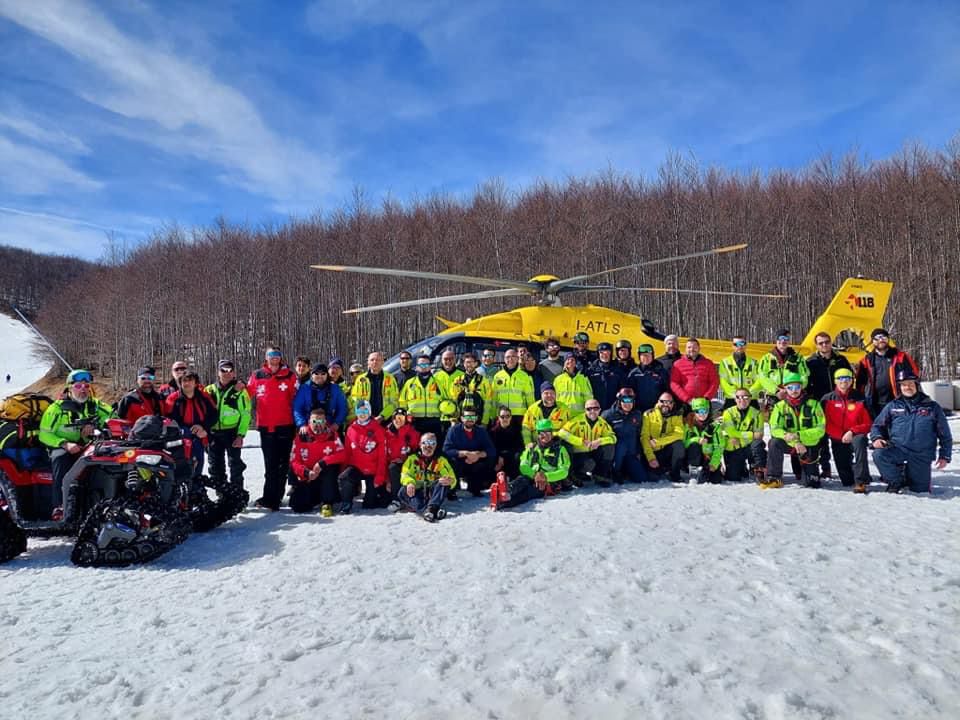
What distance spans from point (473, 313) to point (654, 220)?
8366mm

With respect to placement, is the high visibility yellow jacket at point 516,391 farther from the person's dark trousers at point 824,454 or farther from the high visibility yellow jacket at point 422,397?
the person's dark trousers at point 824,454

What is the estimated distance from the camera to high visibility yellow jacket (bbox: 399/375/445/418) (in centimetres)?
649

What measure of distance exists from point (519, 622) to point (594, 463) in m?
3.39

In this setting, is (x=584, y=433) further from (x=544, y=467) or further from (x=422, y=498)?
(x=422, y=498)

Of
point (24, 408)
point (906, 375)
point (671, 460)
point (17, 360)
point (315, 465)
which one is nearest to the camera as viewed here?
point (24, 408)

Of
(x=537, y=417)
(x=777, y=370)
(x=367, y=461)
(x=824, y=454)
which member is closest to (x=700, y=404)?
(x=777, y=370)

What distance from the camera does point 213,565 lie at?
161 inches

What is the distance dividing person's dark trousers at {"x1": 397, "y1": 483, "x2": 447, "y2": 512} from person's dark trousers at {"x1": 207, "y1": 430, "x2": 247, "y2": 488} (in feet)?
6.01

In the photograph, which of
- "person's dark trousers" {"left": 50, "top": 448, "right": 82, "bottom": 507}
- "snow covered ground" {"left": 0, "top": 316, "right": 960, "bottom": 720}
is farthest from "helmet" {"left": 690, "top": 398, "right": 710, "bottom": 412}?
"person's dark trousers" {"left": 50, "top": 448, "right": 82, "bottom": 507}

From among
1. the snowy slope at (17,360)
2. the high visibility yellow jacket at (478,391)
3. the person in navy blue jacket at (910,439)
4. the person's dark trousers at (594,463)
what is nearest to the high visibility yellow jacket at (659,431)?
the person's dark trousers at (594,463)

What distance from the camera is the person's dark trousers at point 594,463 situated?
6125 millimetres

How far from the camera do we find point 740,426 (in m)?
6.16

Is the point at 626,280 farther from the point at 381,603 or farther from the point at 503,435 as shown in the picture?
the point at 381,603

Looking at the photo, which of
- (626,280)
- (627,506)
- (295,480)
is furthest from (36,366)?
(627,506)
